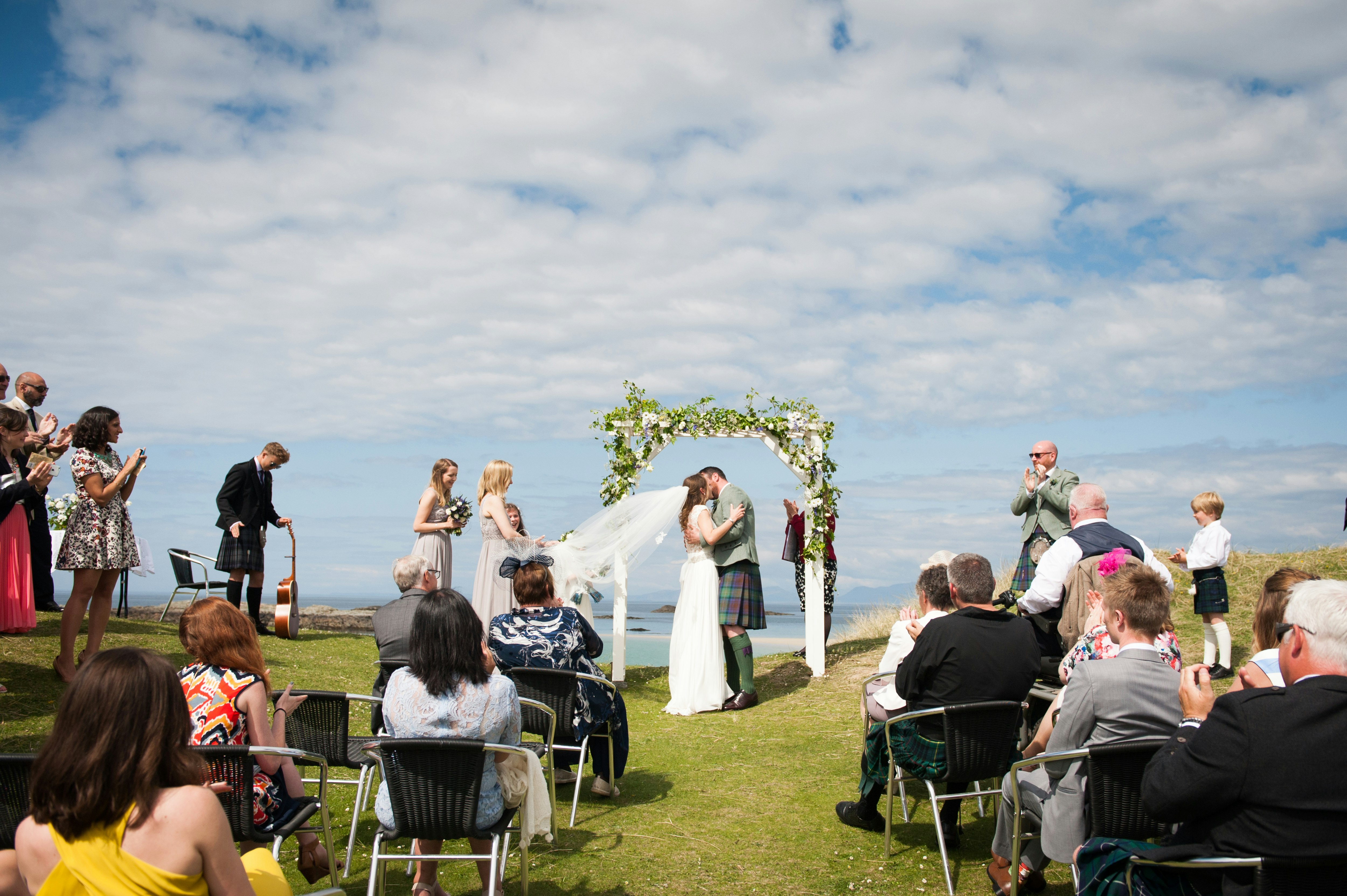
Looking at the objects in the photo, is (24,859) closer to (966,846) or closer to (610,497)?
(966,846)

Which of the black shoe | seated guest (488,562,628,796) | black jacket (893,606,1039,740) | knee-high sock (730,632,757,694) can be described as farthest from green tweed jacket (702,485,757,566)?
black jacket (893,606,1039,740)

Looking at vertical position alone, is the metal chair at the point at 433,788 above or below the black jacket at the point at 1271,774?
below

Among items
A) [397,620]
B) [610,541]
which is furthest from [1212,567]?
[397,620]

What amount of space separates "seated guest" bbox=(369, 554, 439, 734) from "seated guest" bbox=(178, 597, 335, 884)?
1.46 meters

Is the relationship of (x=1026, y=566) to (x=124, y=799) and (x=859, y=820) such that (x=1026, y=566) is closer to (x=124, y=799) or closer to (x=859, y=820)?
(x=859, y=820)

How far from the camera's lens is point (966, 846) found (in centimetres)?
443

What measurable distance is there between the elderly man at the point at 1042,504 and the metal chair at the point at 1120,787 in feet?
13.1

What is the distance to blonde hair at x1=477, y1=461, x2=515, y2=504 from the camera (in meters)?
8.40

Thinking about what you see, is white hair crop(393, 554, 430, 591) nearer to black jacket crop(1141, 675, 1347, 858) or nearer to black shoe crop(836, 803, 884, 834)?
black shoe crop(836, 803, 884, 834)

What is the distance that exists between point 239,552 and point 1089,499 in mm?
8035

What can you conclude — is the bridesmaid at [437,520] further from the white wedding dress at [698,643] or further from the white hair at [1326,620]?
the white hair at [1326,620]

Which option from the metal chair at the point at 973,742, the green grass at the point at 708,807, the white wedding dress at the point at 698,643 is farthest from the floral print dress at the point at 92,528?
the metal chair at the point at 973,742

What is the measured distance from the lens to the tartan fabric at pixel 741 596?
338 inches

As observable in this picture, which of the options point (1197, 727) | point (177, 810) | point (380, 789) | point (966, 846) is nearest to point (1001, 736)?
point (966, 846)
